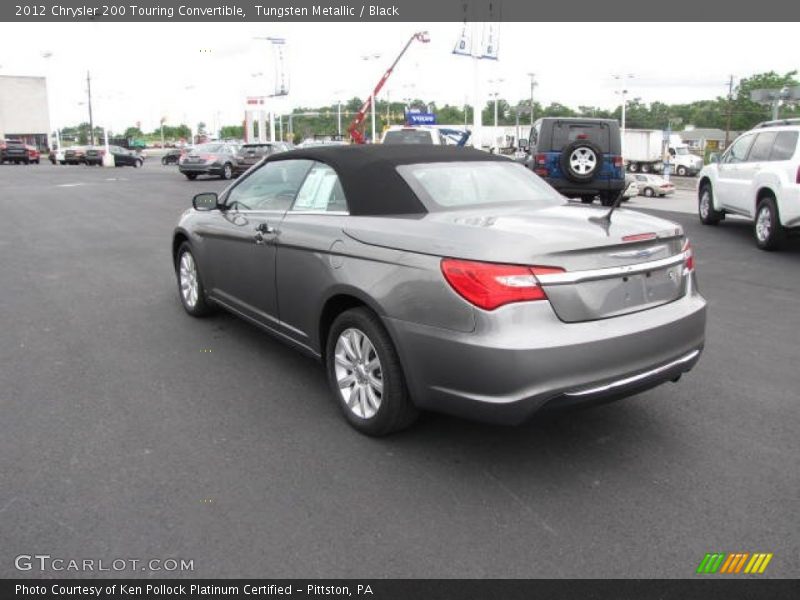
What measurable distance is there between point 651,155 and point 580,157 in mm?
39877

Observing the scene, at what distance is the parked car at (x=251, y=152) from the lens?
27.8m

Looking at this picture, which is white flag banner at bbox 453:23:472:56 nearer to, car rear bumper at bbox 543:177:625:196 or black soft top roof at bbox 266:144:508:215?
car rear bumper at bbox 543:177:625:196

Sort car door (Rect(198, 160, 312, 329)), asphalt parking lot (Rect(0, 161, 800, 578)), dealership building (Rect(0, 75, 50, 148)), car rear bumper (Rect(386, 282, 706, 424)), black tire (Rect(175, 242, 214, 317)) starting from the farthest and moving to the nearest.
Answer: dealership building (Rect(0, 75, 50, 148)) < black tire (Rect(175, 242, 214, 317)) < car door (Rect(198, 160, 312, 329)) < car rear bumper (Rect(386, 282, 706, 424)) < asphalt parking lot (Rect(0, 161, 800, 578))

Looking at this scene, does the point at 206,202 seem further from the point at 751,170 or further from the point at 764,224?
the point at 751,170

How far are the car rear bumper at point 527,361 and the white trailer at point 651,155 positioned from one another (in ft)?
165

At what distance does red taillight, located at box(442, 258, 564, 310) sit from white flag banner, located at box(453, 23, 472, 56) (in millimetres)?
23554

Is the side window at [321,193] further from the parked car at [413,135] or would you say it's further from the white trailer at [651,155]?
the white trailer at [651,155]

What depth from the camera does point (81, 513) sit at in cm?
305

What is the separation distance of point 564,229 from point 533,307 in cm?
56

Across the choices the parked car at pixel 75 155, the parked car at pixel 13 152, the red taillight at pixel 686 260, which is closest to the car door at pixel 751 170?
the red taillight at pixel 686 260

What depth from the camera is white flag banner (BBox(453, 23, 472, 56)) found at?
24.9m

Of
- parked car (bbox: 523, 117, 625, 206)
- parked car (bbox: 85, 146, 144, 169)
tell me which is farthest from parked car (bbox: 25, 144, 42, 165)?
parked car (bbox: 523, 117, 625, 206)

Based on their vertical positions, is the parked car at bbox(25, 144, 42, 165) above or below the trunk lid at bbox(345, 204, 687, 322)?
above

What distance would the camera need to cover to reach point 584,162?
1347 cm
